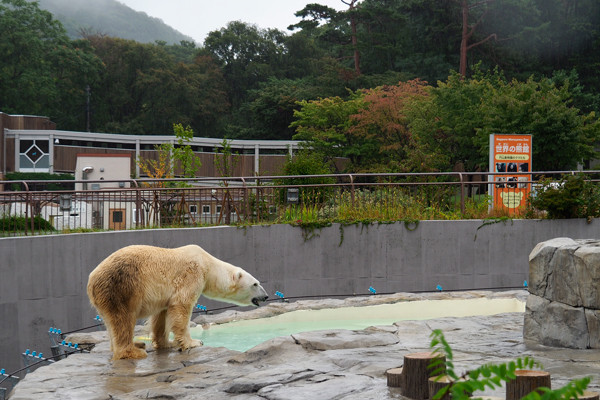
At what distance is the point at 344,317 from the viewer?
1155 cm

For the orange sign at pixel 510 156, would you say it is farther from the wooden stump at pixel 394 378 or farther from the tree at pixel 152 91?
the tree at pixel 152 91

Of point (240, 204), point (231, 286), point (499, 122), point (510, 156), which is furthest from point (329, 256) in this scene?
point (499, 122)

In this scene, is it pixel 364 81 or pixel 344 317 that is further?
pixel 364 81

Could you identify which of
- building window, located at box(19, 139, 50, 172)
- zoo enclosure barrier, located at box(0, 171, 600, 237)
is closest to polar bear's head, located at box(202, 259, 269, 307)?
zoo enclosure barrier, located at box(0, 171, 600, 237)

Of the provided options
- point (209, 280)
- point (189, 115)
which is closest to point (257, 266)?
point (209, 280)

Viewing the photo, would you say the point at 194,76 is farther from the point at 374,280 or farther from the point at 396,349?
the point at 396,349

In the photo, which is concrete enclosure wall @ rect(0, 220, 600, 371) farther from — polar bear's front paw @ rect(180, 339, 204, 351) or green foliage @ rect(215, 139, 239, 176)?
green foliage @ rect(215, 139, 239, 176)

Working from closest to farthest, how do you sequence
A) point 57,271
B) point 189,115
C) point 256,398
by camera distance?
point 256,398
point 57,271
point 189,115

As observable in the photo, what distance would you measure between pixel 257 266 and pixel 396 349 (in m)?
7.48

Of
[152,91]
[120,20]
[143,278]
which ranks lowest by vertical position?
[143,278]

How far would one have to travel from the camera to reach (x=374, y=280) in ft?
49.6

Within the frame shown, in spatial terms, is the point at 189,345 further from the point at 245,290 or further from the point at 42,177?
the point at 42,177

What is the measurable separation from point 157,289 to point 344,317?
4.86m

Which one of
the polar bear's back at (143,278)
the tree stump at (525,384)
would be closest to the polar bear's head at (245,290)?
the polar bear's back at (143,278)
